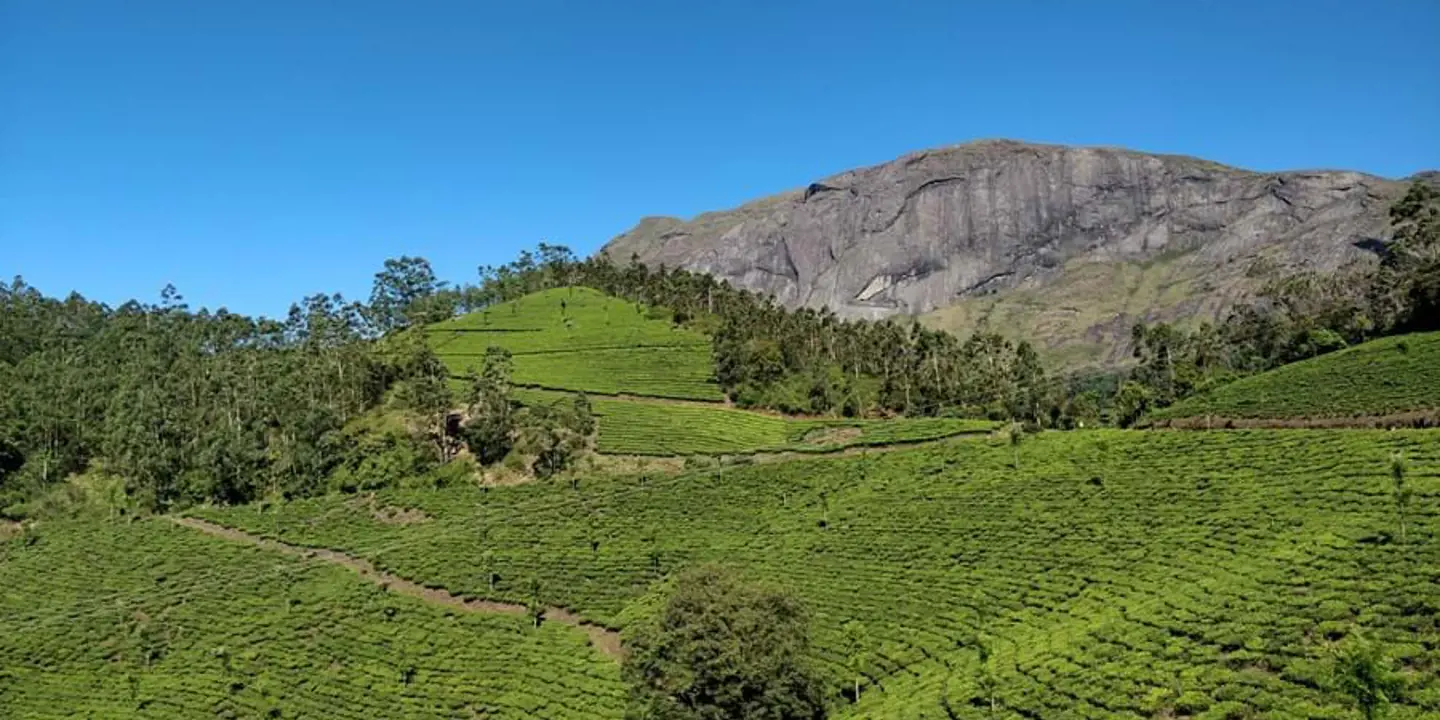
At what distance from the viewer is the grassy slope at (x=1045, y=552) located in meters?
32.2

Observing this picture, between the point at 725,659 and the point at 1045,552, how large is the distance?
21513mm

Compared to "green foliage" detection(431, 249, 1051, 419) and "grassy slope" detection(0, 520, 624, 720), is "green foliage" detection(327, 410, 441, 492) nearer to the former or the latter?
"grassy slope" detection(0, 520, 624, 720)

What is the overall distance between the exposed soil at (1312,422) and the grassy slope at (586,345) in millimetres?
49460

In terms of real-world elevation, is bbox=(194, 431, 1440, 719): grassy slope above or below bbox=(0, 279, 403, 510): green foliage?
below

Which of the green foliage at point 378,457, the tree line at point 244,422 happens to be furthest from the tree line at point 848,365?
the green foliage at point 378,457

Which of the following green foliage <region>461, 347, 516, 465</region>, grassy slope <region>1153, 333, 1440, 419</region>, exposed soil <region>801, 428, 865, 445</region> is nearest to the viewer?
grassy slope <region>1153, 333, 1440, 419</region>

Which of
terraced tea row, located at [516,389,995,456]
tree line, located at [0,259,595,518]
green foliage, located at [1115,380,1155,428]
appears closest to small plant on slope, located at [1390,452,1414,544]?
terraced tea row, located at [516,389,995,456]

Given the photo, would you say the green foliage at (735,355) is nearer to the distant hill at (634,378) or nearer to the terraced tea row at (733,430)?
the distant hill at (634,378)

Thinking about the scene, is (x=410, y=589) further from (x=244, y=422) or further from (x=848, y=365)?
(x=848, y=365)

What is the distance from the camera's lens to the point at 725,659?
119 ft

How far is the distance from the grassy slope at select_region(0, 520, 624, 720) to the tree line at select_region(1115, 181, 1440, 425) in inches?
2527

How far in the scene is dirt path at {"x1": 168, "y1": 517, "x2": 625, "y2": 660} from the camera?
54.1m

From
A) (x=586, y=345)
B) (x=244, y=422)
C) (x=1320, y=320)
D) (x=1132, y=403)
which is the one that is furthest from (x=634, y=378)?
(x=1320, y=320)

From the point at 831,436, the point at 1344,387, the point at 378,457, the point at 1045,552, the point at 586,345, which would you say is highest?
the point at 586,345
